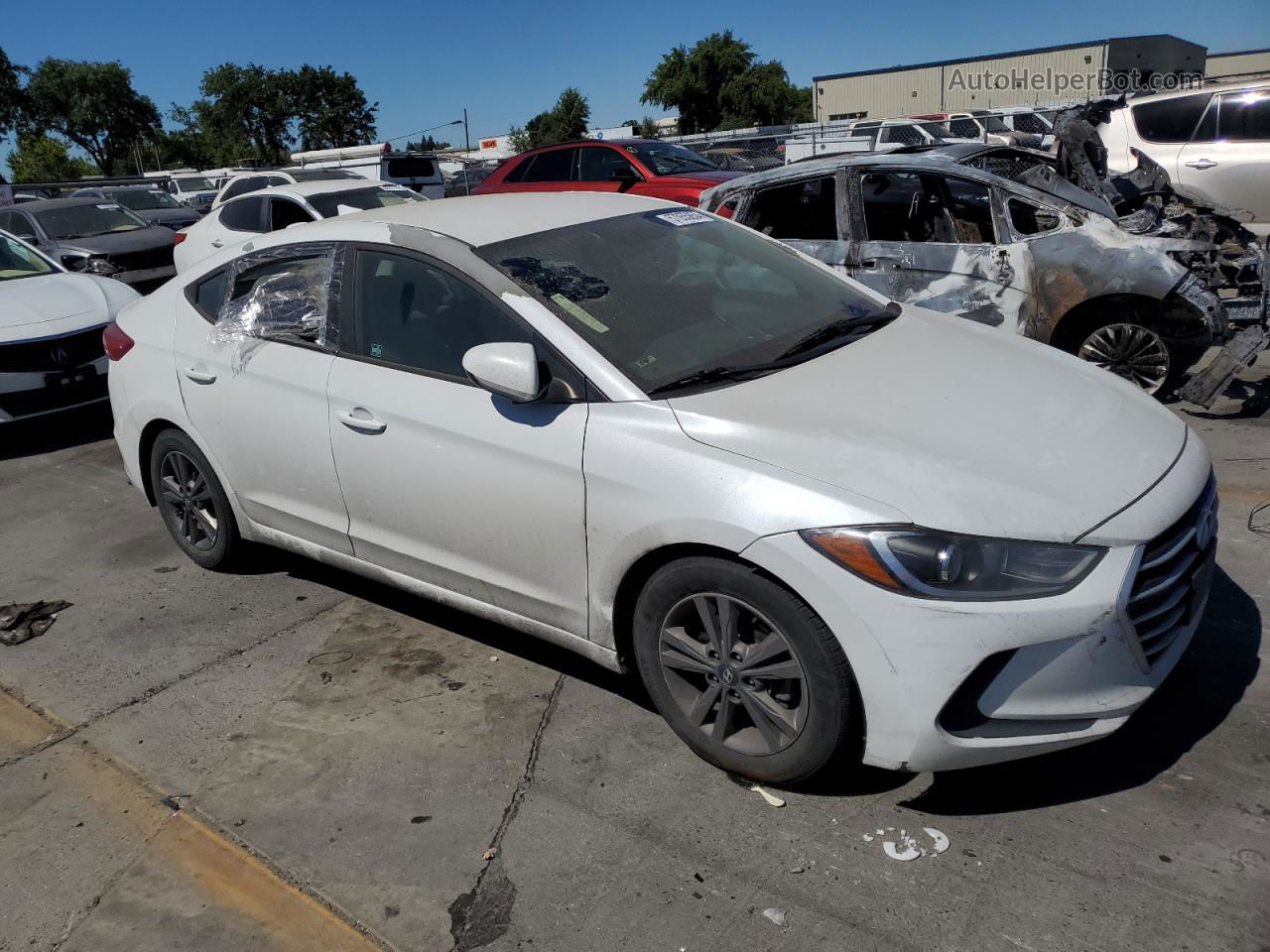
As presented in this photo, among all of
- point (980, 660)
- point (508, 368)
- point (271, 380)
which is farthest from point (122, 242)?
point (980, 660)

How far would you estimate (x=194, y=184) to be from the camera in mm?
35781

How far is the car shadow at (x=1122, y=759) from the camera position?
9.61 feet

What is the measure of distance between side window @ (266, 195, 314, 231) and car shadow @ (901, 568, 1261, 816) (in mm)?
10063

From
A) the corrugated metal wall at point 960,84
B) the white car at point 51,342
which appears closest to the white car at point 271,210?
the white car at point 51,342

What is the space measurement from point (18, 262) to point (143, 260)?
15.3 feet

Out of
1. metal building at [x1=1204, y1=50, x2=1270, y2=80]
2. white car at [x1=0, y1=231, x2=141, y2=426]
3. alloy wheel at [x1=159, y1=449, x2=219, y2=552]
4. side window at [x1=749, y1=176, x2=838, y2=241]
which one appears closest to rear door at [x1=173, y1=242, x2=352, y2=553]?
alloy wheel at [x1=159, y1=449, x2=219, y2=552]

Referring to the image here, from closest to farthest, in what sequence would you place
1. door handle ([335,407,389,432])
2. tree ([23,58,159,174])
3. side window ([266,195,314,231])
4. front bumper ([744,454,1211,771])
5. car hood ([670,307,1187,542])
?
front bumper ([744,454,1211,771]) < car hood ([670,307,1187,542]) < door handle ([335,407,389,432]) < side window ([266,195,314,231]) < tree ([23,58,159,174])

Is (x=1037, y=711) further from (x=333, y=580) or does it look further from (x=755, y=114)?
(x=755, y=114)

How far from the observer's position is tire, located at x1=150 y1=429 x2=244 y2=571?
15.0 feet

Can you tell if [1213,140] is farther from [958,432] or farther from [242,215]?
[242,215]

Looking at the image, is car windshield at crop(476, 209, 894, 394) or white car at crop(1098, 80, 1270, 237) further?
white car at crop(1098, 80, 1270, 237)

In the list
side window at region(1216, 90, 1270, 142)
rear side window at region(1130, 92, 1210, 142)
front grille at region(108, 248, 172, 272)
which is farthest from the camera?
front grille at region(108, 248, 172, 272)

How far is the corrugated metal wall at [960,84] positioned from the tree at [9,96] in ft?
160

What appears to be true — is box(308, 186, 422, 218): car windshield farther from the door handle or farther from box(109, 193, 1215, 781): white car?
the door handle
